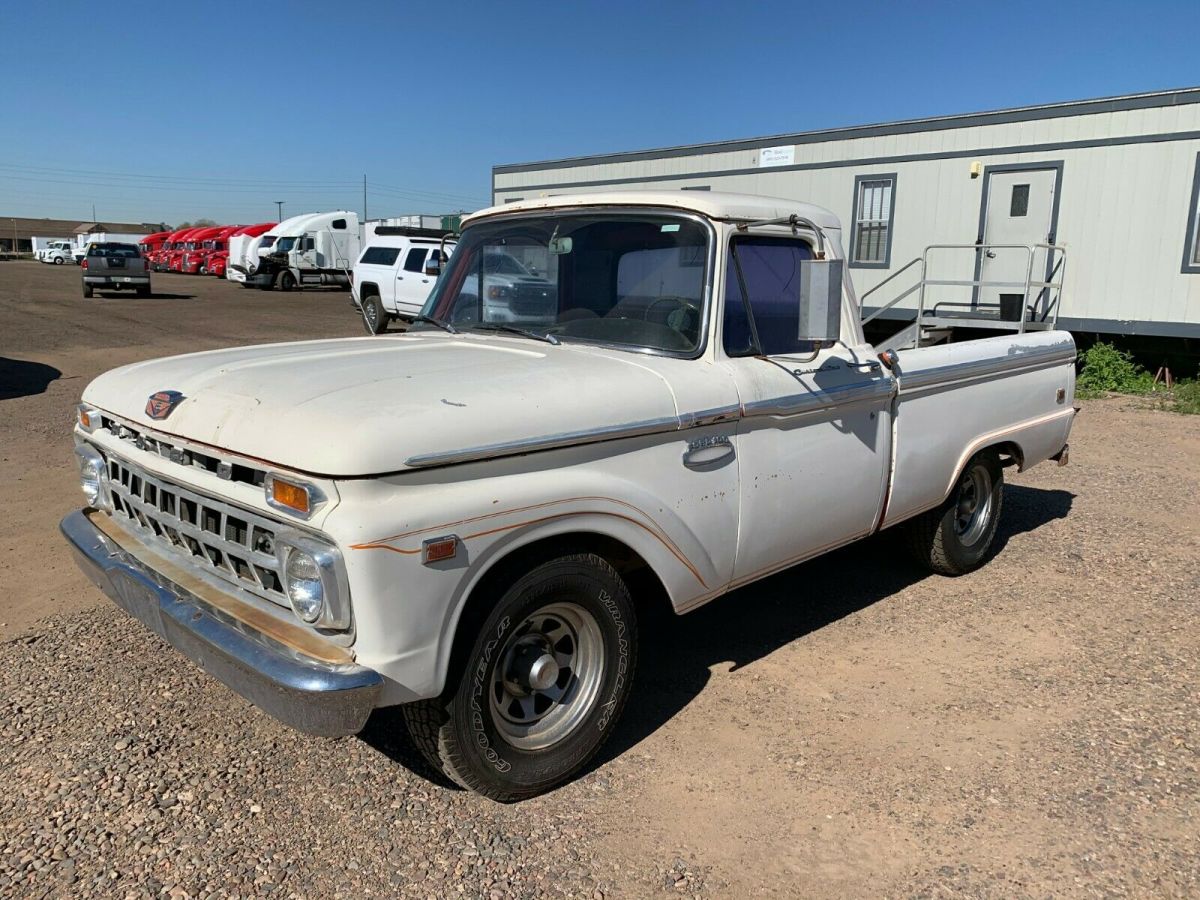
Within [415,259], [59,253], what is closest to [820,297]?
[415,259]

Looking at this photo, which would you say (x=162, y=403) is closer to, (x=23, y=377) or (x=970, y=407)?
(x=970, y=407)

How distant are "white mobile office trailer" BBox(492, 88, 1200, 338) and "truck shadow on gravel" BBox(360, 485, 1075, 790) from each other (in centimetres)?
615

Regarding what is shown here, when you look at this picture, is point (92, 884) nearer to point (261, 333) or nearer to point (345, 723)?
point (345, 723)

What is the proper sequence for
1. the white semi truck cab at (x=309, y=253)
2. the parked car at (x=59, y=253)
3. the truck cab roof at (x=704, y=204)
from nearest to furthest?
the truck cab roof at (x=704, y=204) → the white semi truck cab at (x=309, y=253) → the parked car at (x=59, y=253)

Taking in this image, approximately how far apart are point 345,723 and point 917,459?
10.0ft

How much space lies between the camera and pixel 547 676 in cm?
309

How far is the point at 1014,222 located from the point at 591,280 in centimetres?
1186

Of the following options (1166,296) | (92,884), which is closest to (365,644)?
(92,884)

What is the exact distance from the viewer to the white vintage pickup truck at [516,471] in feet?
8.39

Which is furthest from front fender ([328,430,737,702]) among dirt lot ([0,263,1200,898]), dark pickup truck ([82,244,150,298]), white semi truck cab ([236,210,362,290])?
white semi truck cab ([236,210,362,290])

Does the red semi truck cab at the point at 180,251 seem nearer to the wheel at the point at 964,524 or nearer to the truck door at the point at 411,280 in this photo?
the truck door at the point at 411,280

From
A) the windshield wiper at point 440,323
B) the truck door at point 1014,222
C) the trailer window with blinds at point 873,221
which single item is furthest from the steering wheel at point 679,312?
the trailer window with blinds at point 873,221

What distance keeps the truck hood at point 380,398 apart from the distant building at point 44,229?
99.0m

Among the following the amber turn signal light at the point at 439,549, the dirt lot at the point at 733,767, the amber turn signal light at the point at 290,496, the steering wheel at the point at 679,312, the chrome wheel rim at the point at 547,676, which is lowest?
the dirt lot at the point at 733,767
